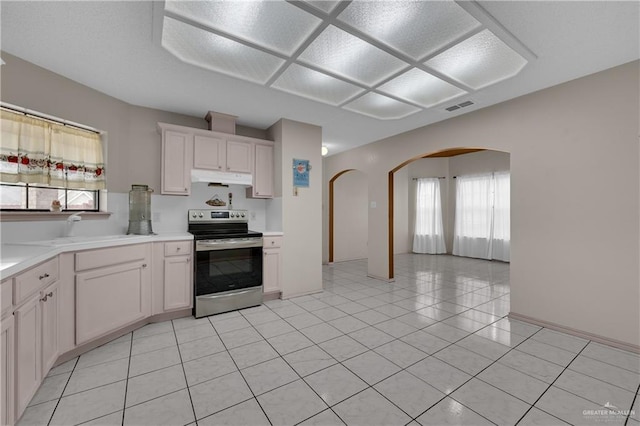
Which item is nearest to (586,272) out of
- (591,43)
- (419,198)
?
(591,43)

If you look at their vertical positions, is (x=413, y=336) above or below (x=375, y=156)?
below

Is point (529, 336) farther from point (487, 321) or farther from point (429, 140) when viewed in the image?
point (429, 140)

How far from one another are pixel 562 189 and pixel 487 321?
1649 mm

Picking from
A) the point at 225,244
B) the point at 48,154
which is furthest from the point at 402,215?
the point at 48,154

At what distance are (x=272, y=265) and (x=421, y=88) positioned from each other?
2932 mm

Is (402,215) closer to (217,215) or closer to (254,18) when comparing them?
(217,215)

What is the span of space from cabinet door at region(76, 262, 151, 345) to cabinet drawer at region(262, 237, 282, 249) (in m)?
1.39

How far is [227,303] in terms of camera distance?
3383 mm

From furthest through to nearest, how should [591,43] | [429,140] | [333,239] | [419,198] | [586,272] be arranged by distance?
[419,198], [333,239], [429,140], [586,272], [591,43]

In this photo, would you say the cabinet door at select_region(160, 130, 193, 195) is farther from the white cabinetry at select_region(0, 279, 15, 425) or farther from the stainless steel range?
the white cabinetry at select_region(0, 279, 15, 425)

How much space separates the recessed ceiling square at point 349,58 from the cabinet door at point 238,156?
1717 mm

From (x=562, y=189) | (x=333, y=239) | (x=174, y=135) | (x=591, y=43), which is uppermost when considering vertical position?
(x=591, y=43)

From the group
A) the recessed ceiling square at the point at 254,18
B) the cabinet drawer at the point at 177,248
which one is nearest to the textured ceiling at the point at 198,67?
the recessed ceiling square at the point at 254,18

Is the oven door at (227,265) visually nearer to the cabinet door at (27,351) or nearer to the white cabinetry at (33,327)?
the white cabinetry at (33,327)
